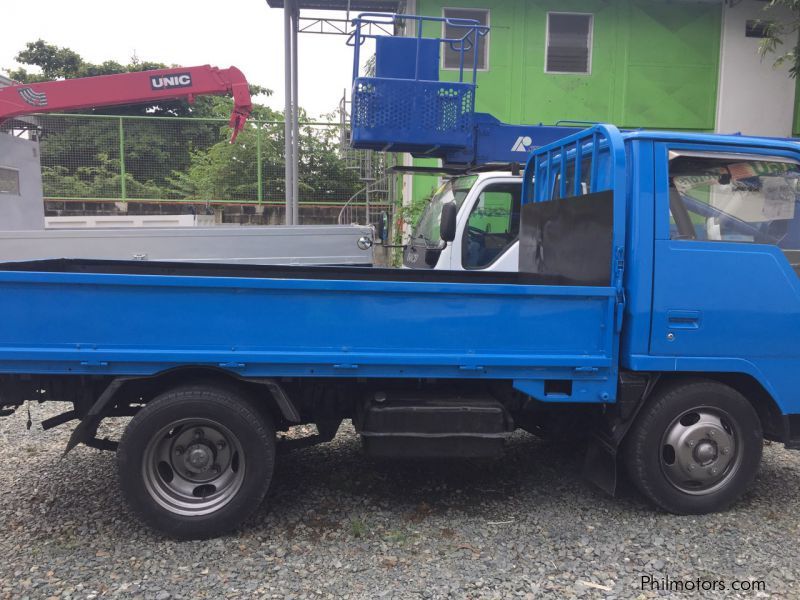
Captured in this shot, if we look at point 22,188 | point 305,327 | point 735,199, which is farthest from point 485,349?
point 22,188

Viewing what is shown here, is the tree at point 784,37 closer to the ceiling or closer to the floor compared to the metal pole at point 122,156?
closer to the ceiling

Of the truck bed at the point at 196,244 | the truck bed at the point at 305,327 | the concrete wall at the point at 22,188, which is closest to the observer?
the truck bed at the point at 305,327

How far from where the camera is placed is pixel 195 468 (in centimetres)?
375

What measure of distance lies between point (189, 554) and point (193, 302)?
137cm

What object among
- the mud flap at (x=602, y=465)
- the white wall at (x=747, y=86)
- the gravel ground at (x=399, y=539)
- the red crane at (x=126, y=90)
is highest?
the white wall at (x=747, y=86)

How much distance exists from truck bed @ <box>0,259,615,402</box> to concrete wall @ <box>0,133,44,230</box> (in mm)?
7932

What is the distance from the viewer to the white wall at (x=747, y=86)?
44.6 ft

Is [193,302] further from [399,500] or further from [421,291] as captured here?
[399,500]

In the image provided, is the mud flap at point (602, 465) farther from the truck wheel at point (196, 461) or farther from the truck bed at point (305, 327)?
the truck wheel at point (196, 461)

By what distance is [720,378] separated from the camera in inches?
161

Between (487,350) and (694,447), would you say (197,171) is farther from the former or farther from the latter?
(694,447)

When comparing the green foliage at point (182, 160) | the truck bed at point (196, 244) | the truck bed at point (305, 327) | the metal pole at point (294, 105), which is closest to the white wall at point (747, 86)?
the green foliage at point (182, 160)

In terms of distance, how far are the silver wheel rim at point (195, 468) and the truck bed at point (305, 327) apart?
407 mm

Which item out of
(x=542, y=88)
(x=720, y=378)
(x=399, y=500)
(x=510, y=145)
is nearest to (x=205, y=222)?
(x=542, y=88)
